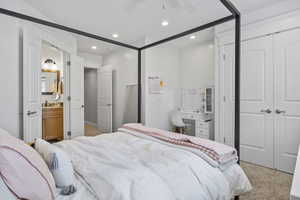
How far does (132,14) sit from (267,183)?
3.20 m

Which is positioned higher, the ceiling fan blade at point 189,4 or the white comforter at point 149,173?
the ceiling fan blade at point 189,4

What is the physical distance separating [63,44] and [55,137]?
91.1 inches

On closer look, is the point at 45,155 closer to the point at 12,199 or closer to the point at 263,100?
the point at 12,199

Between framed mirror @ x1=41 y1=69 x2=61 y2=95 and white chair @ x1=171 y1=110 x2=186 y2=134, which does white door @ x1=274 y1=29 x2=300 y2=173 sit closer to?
white chair @ x1=171 y1=110 x2=186 y2=134

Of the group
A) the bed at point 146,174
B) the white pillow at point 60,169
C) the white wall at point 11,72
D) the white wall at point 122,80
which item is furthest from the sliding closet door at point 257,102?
the white wall at point 11,72

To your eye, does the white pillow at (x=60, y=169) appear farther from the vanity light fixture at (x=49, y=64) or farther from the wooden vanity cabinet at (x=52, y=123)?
the vanity light fixture at (x=49, y=64)

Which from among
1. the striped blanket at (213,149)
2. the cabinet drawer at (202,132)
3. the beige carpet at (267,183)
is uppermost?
the striped blanket at (213,149)

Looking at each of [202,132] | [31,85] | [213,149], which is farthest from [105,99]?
[213,149]

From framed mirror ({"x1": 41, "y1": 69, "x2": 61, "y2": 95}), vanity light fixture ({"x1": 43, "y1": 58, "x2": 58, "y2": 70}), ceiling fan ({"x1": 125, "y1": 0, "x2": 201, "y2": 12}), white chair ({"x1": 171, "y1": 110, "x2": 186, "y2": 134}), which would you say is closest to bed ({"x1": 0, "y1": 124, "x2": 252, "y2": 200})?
ceiling fan ({"x1": 125, "y1": 0, "x2": 201, "y2": 12})

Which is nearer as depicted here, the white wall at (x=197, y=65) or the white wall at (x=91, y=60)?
the white wall at (x=197, y=65)

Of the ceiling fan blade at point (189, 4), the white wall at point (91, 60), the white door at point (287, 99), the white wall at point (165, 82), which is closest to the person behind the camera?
the ceiling fan blade at point (189, 4)

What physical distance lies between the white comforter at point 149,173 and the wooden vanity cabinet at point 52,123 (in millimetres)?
2837

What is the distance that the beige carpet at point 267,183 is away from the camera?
1931 mm

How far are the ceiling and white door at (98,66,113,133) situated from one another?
1582 mm
